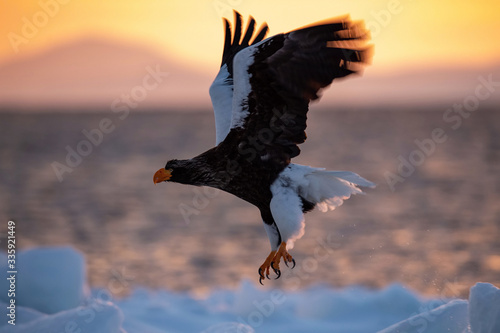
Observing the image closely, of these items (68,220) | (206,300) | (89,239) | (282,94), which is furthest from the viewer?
(68,220)

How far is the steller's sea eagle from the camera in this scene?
15.8 ft

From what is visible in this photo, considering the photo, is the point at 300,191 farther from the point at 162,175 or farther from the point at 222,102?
the point at 222,102

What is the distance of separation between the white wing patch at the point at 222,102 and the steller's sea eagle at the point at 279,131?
14 millimetres

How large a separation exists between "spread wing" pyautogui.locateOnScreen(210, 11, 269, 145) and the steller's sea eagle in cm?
2

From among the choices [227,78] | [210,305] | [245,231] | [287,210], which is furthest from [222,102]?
[245,231]

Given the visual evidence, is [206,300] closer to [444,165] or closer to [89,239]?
[89,239]

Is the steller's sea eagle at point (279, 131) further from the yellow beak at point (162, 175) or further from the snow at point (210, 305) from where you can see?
the snow at point (210, 305)

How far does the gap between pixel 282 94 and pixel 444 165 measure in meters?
27.4

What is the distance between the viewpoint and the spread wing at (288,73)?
188 inches

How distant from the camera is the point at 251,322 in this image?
20.2 feet

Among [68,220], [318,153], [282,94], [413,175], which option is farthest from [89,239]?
[318,153]

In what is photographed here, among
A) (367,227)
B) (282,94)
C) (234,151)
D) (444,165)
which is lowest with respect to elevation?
(444,165)

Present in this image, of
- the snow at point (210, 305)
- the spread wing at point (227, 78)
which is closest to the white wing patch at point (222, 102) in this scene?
the spread wing at point (227, 78)

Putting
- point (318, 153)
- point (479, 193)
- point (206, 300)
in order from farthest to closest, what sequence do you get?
point (318, 153) < point (479, 193) < point (206, 300)
